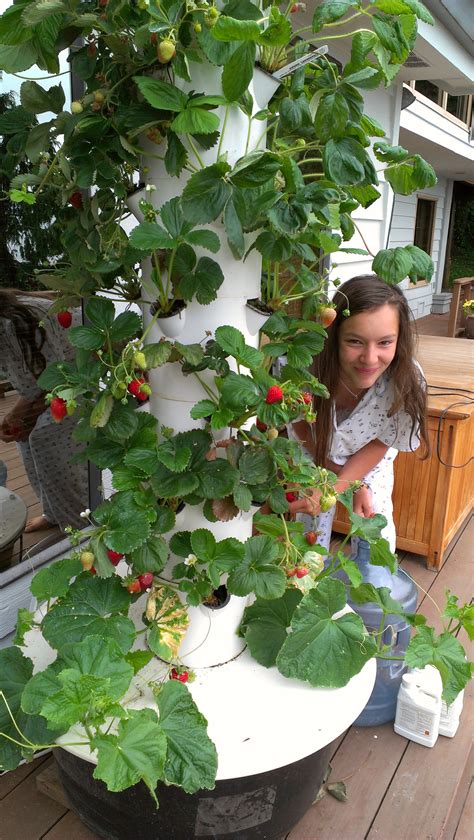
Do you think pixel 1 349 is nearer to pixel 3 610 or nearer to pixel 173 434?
pixel 3 610

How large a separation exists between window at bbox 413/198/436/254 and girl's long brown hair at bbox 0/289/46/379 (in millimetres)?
9094

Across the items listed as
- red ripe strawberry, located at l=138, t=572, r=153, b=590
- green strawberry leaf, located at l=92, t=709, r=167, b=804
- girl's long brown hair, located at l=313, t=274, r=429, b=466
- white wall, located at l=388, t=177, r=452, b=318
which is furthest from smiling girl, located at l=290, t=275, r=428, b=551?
white wall, located at l=388, t=177, r=452, b=318

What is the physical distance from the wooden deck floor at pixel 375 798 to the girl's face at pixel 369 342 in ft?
3.31

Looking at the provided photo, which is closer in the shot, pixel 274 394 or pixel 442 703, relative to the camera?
pixel 274 394

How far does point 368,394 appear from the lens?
6.39 feet

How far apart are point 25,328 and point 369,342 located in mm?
1002

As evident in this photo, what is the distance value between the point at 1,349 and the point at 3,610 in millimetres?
740

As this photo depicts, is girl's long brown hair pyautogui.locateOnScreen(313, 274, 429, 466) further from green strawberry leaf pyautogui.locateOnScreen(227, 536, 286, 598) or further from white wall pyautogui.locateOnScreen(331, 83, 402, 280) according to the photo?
white wall pyautogui.locateOnScreen(331, 83, 402, 280)

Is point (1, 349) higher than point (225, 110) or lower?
lower

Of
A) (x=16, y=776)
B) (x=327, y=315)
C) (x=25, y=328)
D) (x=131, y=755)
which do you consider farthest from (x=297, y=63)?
(x=16, y=776)

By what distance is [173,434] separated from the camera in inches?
44.7

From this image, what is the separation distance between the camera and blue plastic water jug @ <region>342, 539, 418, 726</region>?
176 cm

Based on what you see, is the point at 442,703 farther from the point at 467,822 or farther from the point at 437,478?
the point at 437,478

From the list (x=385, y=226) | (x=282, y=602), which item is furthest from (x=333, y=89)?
(x=385, y=226)
